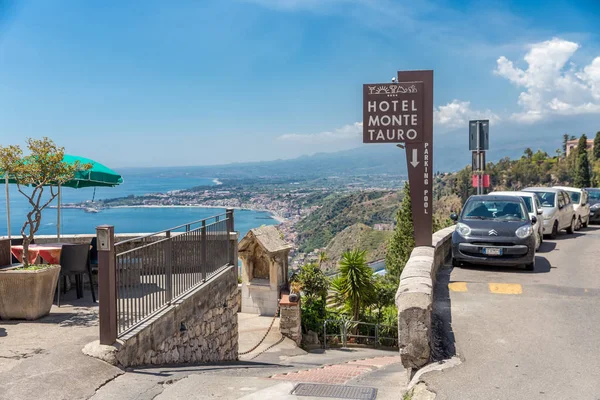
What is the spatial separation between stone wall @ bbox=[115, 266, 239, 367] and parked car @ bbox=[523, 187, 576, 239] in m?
11.7

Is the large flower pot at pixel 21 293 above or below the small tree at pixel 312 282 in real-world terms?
above

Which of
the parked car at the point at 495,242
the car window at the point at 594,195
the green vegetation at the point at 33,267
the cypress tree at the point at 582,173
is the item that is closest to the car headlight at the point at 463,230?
the parked car at the point at 495,242

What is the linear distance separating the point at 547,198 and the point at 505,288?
10453mm

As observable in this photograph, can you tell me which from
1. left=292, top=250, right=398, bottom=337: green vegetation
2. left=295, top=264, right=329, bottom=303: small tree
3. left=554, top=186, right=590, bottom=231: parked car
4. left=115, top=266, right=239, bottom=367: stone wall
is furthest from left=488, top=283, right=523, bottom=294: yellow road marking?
left=554, top=186, right=590, bottom=231: parked car

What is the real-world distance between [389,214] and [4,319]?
12094 cm

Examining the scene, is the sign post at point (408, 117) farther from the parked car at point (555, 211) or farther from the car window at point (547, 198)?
the car window at point (547, 198)

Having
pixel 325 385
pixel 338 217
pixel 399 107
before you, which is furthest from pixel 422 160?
pixel 338 217

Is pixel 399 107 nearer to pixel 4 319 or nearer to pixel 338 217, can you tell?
pixel 4 319

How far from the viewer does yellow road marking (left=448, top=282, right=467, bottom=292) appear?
9286 millimetres

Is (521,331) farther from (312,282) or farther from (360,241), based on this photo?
(360,241)

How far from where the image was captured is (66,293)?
9641 mm

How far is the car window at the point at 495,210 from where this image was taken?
11.9 metres

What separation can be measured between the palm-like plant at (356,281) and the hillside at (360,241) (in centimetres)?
6363

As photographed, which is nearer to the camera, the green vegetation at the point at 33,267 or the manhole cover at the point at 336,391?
the manhole cover at the point at 336,391
